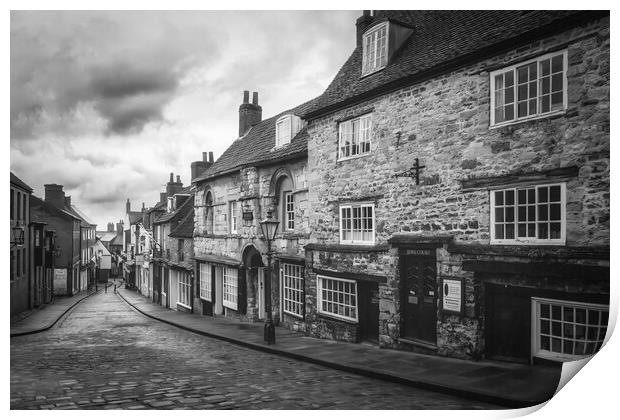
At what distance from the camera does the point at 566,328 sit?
6773 mm

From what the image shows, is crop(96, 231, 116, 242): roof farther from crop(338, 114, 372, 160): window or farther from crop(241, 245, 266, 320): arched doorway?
crop(338, 114, 372, 160): window

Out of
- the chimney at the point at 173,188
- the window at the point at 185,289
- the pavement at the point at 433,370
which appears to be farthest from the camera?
the chimney at the point at 173,188

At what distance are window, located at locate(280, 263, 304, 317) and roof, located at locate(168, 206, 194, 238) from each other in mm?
9149

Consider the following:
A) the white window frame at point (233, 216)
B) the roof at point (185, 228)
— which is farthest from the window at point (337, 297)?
the roof at point (185, 228)

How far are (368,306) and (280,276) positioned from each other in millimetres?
4520

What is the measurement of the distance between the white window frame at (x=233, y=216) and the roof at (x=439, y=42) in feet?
22.2

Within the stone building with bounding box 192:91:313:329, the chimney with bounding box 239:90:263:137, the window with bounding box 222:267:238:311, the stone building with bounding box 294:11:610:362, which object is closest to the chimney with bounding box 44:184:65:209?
the stone building with bounding box 192:91:313:329

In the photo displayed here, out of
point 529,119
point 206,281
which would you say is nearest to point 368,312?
point 529,119

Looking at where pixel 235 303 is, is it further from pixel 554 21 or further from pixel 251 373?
pixel 554 21

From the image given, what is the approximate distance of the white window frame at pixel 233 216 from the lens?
1812 centimetres

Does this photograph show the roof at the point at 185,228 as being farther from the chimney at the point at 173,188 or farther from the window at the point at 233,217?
the window at the point at 233,217

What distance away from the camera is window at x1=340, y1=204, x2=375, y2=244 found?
428 inches

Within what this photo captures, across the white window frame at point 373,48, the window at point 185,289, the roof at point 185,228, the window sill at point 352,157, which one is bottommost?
the window at point 185,289
